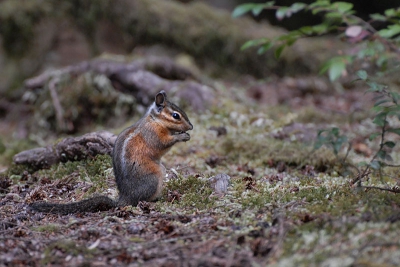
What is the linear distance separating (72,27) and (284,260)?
420 inches

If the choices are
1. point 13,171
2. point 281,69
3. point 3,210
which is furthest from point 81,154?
point 281,69

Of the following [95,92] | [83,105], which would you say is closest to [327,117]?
[95,92]

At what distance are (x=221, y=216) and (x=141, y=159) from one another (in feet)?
3.53

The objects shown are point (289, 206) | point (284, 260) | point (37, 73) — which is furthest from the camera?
point (37, 73)

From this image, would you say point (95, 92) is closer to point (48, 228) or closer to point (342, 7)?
point (48, 228)

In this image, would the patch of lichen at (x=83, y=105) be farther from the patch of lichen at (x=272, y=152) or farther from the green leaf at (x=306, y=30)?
the green leaf at (x=306, y=30)

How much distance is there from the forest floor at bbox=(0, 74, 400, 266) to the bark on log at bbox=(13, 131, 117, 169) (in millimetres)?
147

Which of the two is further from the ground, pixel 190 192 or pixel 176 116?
pixel 176 116

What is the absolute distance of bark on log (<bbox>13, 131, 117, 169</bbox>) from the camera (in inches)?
227

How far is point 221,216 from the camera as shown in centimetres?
396

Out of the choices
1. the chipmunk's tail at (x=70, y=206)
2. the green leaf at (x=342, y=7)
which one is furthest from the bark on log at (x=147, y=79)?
the green leaf at (x=342, y=7)

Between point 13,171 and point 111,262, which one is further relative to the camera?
point 13,171

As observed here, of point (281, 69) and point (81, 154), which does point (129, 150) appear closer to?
point (81, 154)

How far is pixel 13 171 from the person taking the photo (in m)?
6.03
